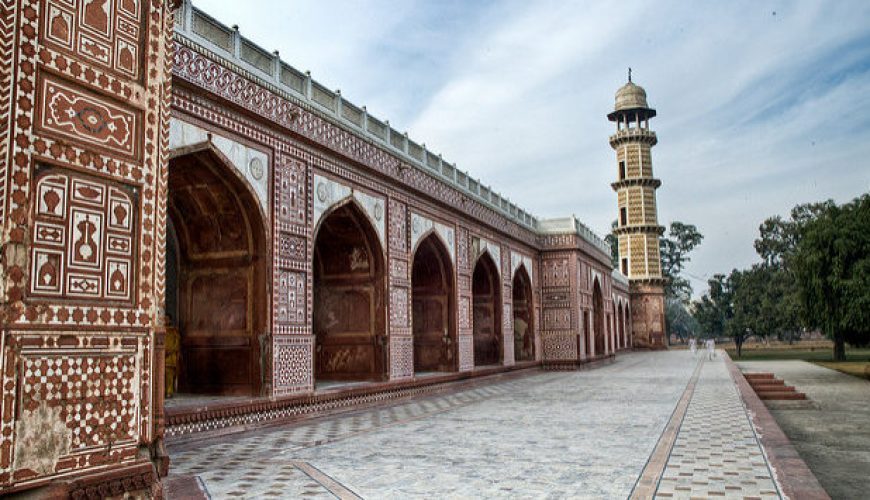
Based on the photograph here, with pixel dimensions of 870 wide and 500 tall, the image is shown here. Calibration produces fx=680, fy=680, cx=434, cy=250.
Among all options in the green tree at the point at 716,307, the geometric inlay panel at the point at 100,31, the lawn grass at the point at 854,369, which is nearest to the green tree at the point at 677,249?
the green tree at the point at 716,307

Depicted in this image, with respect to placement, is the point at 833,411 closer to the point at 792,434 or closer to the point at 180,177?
the point at 792,434

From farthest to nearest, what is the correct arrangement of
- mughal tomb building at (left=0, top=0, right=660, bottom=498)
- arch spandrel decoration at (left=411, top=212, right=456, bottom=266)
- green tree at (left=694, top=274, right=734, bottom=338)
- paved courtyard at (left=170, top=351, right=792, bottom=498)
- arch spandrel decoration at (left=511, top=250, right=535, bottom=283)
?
green tree at (left=694, top=274, right=734, bottom=338)
arch spandrel decoration at (left=511, top=250, right=535, bottom=283)
arch spandrel decoration at (left=411, top=212, right=456, bottom=266)
paved courtyard at (left=170, top=351, right=792, bottom=498)
mughal tomb building at (left=0, top=0, right=660, bottom=498)

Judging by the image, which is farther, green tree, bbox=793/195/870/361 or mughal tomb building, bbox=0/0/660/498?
green tree, bbox=793/195/870/361

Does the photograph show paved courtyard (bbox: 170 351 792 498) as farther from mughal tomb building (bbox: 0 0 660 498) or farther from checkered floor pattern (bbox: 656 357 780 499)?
mughal tomb building (bbox: 0 0 660 498)

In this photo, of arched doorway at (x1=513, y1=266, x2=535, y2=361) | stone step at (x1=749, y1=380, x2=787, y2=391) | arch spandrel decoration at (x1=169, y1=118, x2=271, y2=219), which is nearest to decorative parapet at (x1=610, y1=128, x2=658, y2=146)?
arched doorway at (x1=513, y1=266, x2=535, y2=361)

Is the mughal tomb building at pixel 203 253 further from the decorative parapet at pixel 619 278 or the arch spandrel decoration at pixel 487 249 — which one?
the decorative parapet at pixel 619 278

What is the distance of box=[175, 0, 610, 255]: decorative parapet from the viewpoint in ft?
27.7

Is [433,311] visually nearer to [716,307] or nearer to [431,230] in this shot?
[431,230]

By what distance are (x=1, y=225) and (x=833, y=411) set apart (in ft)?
40.7

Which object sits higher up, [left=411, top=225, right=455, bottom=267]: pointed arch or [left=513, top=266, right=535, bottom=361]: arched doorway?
[left=411, top=225, right=455, bottom=267]: pointed arch

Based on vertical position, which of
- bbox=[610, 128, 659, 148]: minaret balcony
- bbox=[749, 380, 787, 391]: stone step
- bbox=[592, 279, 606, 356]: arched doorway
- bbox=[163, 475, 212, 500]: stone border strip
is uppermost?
bbox=[610, 128, 659, 148]: minaret balcony

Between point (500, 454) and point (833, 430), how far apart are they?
5.71 m

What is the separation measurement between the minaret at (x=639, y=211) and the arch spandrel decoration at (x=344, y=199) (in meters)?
30.8

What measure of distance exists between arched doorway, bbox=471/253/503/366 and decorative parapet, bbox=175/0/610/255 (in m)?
3.14
